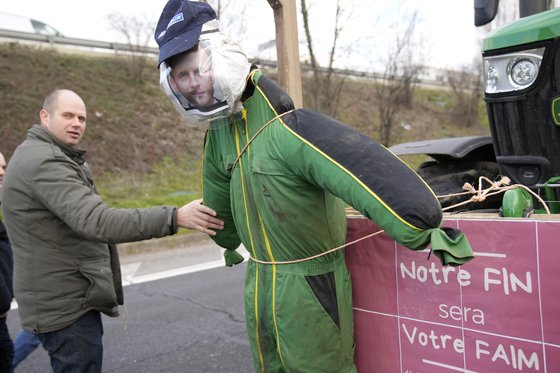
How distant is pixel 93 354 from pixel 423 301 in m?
1.64

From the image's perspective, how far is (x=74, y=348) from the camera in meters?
2.55

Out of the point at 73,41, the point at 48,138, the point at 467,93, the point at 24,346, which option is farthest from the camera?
the point at 467,93

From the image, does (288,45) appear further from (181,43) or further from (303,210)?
(303,210)

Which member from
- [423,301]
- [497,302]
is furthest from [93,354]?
[497,302]

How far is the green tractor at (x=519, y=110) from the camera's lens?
2727 millimetres

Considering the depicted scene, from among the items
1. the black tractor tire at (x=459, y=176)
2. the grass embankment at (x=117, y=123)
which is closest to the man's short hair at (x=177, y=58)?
the black tractor tire at (x=459, y=176)

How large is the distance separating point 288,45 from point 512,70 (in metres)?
1.28

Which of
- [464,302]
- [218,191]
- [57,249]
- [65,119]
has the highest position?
[65,119]

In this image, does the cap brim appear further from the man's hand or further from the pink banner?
the pink banner

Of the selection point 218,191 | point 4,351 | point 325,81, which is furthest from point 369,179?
point 325,81

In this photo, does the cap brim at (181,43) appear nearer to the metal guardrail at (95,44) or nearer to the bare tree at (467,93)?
the metal guardrail at (95,44)

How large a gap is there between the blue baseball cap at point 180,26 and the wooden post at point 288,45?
70 centimetres

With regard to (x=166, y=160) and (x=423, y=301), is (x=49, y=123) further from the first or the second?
(x=166, y=160)

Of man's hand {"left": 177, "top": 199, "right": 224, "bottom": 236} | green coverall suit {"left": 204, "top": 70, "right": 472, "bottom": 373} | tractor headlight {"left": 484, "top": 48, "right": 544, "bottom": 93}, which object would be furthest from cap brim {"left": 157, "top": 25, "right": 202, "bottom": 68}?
tractor headlight {"left": 484, "top": 48, "right": 544, "bottom": 93}
